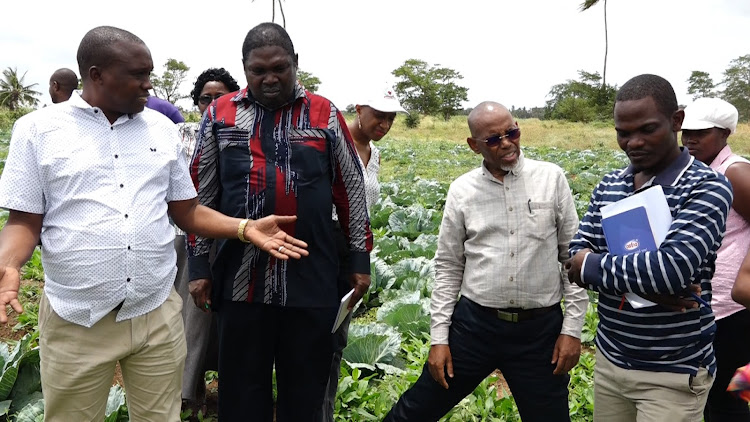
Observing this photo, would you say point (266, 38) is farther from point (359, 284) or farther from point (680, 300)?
point (680, 300)

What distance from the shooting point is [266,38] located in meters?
2.18

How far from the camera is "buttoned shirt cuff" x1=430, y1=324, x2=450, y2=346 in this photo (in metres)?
2.33

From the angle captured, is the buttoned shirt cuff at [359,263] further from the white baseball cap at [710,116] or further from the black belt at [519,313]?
the white baseball cap at [710,116]

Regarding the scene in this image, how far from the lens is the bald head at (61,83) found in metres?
3.93

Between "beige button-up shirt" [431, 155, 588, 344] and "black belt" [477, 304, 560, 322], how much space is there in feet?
0.09

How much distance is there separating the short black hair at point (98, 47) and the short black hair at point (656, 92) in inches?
Result: 68.2

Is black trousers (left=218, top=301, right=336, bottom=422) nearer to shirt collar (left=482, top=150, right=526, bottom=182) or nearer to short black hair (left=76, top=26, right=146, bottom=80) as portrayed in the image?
shirt collar (left=482, top=150, right=526, bottom=182)

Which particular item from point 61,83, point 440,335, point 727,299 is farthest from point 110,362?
point 61,83

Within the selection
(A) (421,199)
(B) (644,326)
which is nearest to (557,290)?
(B) (644,326)

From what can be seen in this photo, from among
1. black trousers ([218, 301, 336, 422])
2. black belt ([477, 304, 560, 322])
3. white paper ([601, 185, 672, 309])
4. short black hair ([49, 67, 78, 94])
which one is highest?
short black hair ([49, 67, 78, 94])

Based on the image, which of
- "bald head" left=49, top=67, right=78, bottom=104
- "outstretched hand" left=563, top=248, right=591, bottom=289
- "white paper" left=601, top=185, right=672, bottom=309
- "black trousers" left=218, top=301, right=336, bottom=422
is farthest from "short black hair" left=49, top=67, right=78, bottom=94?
"white paper" left=601, top=185, right=672, bottom=309

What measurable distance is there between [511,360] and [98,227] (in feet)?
5.34

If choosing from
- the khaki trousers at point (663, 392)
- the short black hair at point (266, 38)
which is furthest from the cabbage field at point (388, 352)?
the short black hair at point (266, 38)

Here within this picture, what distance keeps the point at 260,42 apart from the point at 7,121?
99.5ft
